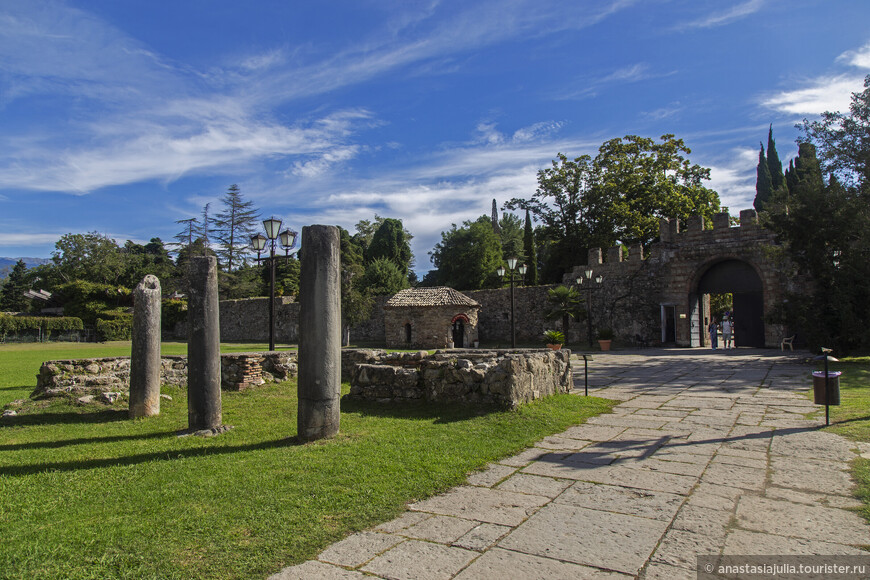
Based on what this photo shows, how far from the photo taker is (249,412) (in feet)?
27.3

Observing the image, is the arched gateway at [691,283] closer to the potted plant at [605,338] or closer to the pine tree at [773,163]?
the potted plant at [605,338]

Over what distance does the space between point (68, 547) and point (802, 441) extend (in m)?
7.03

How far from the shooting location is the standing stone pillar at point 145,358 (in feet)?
26.7

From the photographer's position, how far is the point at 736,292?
75.9 feet

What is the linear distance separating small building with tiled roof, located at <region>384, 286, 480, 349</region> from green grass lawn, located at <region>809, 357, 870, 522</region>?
55.5 feet

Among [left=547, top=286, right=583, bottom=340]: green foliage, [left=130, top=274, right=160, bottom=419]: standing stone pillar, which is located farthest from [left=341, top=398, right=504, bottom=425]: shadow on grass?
[left=547, top=286, right=583, bottom=340]: green foliage

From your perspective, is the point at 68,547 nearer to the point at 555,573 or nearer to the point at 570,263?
the point at 555,573

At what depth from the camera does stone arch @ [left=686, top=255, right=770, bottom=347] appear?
878 inches

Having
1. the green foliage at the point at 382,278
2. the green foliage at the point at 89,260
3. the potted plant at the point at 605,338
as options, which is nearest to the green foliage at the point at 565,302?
the potted plant at the point at 605,338

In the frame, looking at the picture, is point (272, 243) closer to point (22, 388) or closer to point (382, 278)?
point (22, 388)

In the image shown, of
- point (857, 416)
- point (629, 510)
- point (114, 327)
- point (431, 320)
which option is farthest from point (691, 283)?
point (114, 327)

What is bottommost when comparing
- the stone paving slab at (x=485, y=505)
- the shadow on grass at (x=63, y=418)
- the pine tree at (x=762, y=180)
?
the shadow on grass at (x=63, y=418)

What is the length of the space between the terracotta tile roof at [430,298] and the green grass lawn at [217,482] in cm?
1911

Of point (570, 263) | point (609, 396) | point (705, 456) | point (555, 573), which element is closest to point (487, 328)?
point (570, 263)
